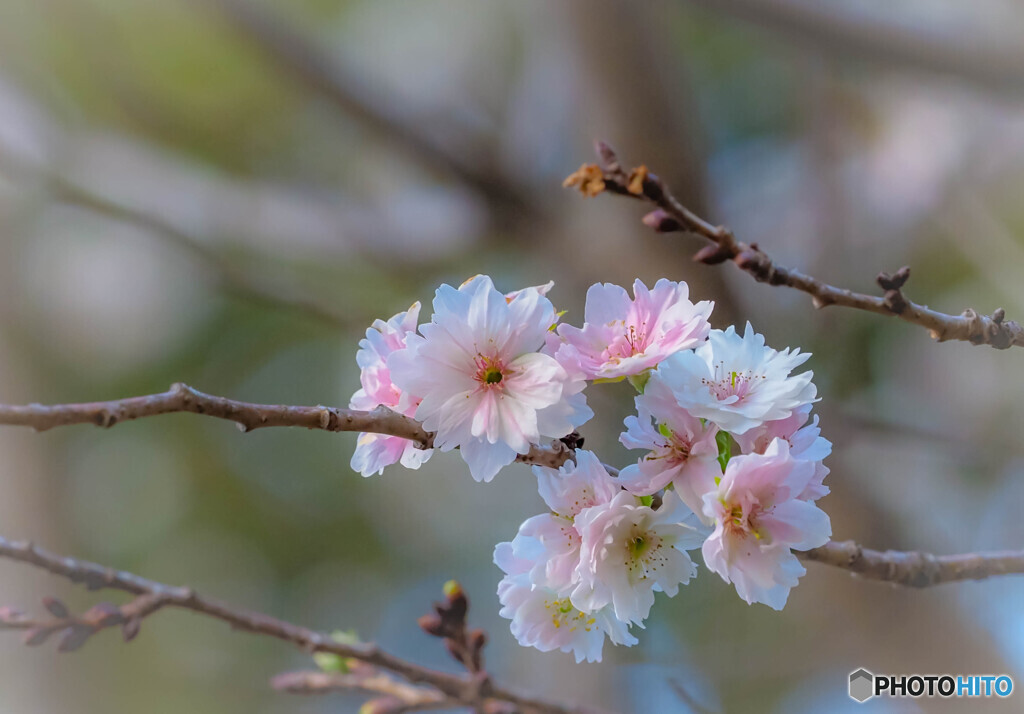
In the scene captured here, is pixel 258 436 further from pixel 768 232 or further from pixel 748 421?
pixel 748 421

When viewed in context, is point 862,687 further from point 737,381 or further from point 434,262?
point 434,262

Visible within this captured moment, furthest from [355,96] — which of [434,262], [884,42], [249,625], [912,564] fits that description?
[912,564]

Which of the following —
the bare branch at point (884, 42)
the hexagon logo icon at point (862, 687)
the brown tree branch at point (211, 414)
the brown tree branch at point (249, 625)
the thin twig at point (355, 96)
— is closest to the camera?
the brown tree branch at point (211, 414)

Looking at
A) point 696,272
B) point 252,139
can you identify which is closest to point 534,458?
point 696,272

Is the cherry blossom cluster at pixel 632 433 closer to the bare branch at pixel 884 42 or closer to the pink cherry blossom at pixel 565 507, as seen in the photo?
the pink cherry blossom at pixel 565 507

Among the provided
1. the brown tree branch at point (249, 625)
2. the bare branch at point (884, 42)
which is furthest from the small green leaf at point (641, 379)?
the bare branch at point (884, 42)
